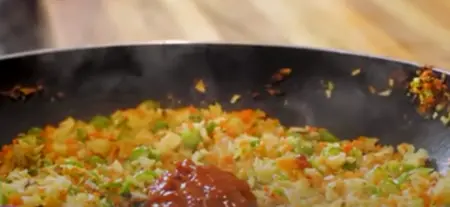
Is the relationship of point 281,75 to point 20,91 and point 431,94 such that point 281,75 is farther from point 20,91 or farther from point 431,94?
point 20,91

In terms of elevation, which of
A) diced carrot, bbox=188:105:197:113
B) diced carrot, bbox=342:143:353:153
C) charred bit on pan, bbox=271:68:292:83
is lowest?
diced carrot, bbox=188:105:197:113

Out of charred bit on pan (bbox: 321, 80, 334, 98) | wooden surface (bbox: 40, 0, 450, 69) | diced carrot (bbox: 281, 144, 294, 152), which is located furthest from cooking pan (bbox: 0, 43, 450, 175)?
wooden surface (bbox: 40, 0, 450, 69)

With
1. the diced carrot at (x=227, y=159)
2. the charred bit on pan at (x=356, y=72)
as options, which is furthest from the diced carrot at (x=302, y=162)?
the charred bit on pan at (x=356, y=72)

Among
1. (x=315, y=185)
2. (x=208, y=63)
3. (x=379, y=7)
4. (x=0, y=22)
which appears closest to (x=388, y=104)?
(x=315, y=185)

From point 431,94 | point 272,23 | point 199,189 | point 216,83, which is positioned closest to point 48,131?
point 216,83

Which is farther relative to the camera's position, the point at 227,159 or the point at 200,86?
the point at 200,86

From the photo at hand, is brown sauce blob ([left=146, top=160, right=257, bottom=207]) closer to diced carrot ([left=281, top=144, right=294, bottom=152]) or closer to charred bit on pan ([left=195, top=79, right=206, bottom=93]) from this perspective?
diced carrot ([left=281, top=144, right=294, bottom=152])

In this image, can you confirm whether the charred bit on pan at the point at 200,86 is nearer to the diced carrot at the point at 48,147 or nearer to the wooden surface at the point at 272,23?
the diced carrot at the point at 48,147

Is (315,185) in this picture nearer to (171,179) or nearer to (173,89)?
(171,179)
